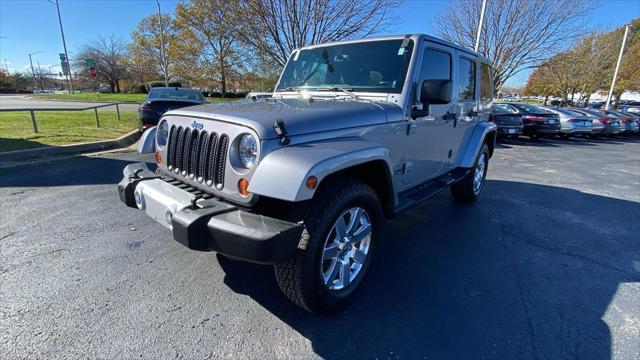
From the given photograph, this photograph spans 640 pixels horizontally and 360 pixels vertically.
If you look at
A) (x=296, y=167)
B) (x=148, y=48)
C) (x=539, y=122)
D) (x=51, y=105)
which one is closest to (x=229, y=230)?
(x=296, y=167)

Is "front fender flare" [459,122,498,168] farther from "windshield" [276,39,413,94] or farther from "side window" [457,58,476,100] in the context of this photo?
"windshield" [276,39,413,94]

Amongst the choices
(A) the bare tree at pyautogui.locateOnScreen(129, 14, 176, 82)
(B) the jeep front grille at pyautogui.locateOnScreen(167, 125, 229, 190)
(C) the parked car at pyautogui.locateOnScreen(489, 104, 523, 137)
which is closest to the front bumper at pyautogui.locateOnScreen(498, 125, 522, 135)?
(C) the parked car at pyautogui.locateOnScreen(489, 104, 523, 137)

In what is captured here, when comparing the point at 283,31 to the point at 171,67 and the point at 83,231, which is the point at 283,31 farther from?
the point at 171,67

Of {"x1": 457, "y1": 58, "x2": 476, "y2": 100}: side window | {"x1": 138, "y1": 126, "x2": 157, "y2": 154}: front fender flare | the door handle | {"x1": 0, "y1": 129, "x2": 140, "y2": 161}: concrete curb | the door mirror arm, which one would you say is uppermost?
{"x1": 457, "y1": 58, "x2": 476, "y2": 100}: side window

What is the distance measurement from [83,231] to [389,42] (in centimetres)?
375

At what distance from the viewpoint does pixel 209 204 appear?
213 cm

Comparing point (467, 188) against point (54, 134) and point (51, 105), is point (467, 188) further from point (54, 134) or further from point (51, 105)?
point (51, 105)

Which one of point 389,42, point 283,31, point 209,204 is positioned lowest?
point 209,204

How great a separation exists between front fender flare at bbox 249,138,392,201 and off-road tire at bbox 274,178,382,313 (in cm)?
21

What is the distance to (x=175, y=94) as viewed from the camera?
32.4 ft

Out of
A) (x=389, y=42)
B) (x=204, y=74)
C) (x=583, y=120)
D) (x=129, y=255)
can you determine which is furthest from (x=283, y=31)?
(x=204, y=74)

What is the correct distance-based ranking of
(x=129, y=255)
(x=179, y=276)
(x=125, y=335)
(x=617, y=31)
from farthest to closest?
(x=617, y=31)
(x=129, y=255)
(x=179, y=276)
(x=125, y=335)

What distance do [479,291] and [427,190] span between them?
1239mm

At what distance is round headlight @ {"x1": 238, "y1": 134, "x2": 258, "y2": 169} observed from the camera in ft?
6.85
